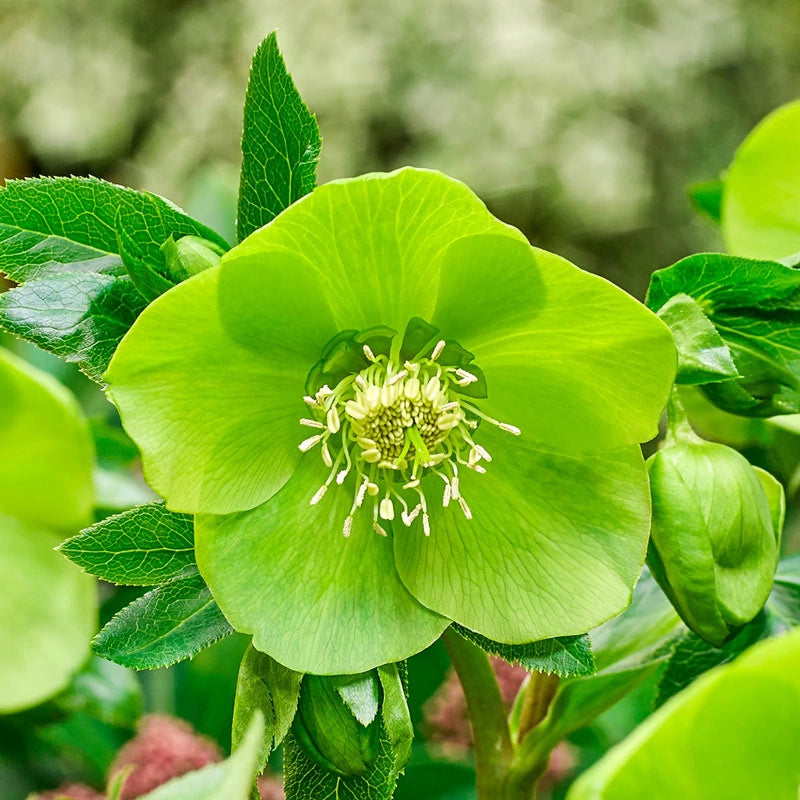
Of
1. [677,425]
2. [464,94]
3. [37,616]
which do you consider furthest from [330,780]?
[464,94]

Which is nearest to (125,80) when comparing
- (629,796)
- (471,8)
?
(471,8)

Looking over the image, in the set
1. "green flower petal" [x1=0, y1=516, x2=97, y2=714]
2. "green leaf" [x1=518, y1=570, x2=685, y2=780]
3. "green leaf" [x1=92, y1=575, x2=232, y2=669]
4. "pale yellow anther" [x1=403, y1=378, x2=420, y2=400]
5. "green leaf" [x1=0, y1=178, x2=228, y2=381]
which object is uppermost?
"green leaf" [x1=0, y1=178, x2=228, y2=381]

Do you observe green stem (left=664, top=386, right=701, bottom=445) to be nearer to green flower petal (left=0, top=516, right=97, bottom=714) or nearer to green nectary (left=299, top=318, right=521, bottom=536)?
green nectary (left=299, top=318, right=521, bottom=536)

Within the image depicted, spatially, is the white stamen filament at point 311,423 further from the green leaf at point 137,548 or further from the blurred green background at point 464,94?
the blurred green background at point 464,94

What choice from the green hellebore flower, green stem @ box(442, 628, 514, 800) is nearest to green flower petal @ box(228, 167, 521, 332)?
the green hellebore flower

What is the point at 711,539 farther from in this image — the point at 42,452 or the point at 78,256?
the point at 42,452

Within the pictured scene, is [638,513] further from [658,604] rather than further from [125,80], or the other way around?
[125,80]

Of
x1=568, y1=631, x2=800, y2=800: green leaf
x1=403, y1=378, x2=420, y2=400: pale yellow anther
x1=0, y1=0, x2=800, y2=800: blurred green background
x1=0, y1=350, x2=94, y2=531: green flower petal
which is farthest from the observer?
x1=0, y1=0, x2=800, y2=800: blurred green background
